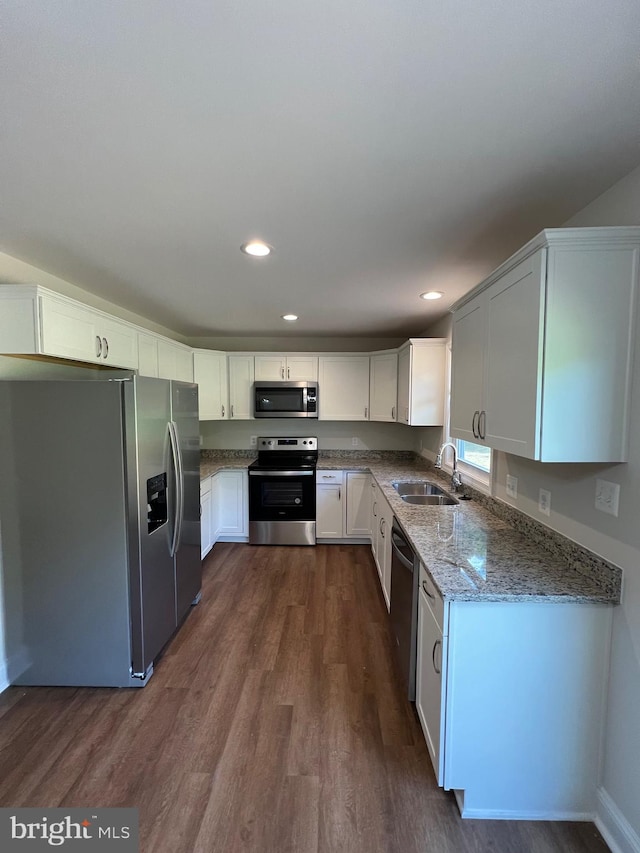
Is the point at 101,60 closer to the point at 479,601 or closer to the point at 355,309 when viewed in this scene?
the point at 479,601

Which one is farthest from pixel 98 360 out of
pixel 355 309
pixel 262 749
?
pixel 262 749

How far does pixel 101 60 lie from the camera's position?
83 cm

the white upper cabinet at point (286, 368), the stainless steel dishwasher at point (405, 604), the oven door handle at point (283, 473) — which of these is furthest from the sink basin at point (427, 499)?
the white upper cabinet at point (286, 368)

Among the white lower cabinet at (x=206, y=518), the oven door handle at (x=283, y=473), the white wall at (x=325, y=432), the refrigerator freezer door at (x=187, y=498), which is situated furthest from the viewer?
the white wall at (x=325, y=432)

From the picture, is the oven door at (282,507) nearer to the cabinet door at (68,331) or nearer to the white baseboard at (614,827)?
the cabinet door at (68,331)

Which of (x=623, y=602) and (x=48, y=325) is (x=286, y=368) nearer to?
(x=48, y=325)

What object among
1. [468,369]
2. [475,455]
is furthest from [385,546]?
[468,369]

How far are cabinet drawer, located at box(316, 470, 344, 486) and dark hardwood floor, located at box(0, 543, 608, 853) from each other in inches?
61.9

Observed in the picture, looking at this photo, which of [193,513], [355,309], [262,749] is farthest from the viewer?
[355,309]

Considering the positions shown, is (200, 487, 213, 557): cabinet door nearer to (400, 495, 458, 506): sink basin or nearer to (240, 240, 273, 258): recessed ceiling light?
(400, 495, 458, 506): sink basin

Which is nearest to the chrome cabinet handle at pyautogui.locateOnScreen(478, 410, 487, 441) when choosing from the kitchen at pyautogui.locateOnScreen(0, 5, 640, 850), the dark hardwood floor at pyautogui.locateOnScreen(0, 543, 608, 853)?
the kitchen at pyautogui.locateOnScreen(0, 5, 640, 850)

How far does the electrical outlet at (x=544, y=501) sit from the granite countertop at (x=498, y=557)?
0.09m

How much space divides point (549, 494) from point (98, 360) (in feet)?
8.65

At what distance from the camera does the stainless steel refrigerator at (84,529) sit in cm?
188
